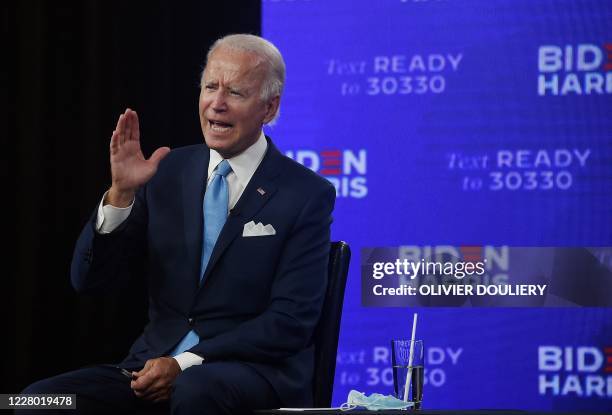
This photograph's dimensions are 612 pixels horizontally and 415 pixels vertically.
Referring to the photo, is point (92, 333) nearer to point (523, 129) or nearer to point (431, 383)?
point (431, 383)

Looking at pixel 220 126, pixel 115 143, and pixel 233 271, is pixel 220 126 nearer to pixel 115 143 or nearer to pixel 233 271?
pixel 115 143

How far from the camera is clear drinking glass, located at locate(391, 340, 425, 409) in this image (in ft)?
9.29

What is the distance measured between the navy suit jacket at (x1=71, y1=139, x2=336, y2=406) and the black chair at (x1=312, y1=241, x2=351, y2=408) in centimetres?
6

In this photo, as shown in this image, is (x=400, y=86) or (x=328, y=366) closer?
(x=328, y=366)

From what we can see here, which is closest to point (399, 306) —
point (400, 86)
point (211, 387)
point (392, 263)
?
point (392, 263)

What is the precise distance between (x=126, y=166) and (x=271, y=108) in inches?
23.7

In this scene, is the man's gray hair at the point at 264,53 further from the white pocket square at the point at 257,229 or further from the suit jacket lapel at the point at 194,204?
the white pocket square at the point at 257,229

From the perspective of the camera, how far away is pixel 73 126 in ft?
14.4

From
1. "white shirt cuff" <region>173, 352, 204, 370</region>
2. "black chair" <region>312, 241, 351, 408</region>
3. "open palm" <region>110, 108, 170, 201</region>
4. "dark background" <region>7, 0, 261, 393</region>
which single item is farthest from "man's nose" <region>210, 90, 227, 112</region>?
"dark background" <region>7, 0, 261, 393</region>

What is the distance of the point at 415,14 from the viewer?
4473 mm

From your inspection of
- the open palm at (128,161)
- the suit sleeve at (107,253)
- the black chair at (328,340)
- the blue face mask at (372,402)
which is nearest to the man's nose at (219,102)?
the open palm at (128,161)

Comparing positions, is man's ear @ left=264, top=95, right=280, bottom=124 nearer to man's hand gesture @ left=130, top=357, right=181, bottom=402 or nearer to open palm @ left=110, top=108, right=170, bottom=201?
open palm @ left=110, top=108, right=170, bottom=201

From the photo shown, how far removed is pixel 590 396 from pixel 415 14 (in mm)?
1997

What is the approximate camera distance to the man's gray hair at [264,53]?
303 cm
